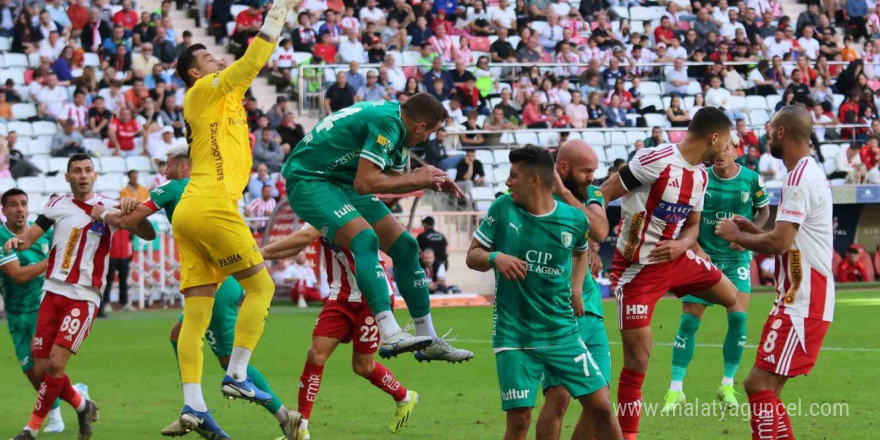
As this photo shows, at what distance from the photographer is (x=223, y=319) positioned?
9.97 metres

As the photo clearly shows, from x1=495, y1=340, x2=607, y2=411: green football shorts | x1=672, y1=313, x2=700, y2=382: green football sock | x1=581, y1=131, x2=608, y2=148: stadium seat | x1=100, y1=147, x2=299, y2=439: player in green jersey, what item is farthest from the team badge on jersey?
x1=581, y1=131, x2=608, y2=148: stadium seat

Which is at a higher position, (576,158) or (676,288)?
(576,158)

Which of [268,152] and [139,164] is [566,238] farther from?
[139,164]

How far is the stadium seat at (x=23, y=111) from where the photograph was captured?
2519cm

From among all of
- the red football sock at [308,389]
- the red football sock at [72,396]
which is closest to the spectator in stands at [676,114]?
the red football sock at [308,389]

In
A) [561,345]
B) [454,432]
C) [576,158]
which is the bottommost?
[454,432]

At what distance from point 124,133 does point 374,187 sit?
1769 cm

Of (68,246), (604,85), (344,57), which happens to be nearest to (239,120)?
(68,246)

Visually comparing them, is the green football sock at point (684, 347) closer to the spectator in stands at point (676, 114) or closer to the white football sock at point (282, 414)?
the white football sock at point (282, 414)

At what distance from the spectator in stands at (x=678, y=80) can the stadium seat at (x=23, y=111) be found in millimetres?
14744

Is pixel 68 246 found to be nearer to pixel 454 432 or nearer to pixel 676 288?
pixel 454 432

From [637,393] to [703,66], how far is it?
24182mm

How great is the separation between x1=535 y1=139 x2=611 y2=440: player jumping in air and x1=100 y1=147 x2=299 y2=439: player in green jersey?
222 centimetres

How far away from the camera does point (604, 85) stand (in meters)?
30.6
